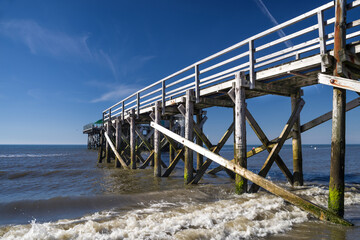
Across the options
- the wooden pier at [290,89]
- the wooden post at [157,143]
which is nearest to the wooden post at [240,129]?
the wooden pier at [290,89]

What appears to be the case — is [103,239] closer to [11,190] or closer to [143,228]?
[143,228]

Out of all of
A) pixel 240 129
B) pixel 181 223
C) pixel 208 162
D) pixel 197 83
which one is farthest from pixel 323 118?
pixel 181 223

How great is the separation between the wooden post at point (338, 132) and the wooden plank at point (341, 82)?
0.13 m

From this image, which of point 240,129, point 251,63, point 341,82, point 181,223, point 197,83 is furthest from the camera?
point 197,83

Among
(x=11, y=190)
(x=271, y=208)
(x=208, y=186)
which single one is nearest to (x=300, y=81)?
(x=271, y=208)

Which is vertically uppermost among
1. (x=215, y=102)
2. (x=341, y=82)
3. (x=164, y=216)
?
(x=215, y=102)

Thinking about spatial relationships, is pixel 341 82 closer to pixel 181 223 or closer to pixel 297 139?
pixel 297 139

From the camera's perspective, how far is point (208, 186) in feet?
27.8

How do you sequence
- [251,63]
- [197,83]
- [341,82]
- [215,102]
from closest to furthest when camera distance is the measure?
1. [341,82]
2. [251,63]
3. [197,83]
4. [215,102]

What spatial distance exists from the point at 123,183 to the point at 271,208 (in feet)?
20.2

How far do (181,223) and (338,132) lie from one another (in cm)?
332

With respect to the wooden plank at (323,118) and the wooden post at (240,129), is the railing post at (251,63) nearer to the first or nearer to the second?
the wooden post at (240,129)

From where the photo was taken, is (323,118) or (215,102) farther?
(215,102)

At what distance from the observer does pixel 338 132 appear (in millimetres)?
4328
